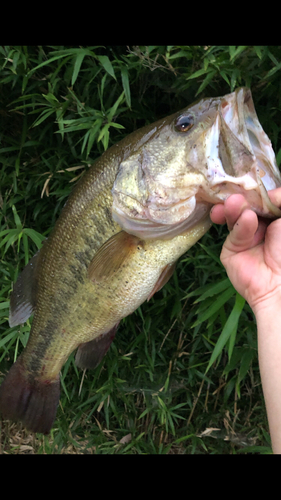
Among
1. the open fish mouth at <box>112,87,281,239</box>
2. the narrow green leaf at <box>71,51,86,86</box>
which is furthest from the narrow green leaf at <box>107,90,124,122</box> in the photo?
the open fish mouth at <box>112,87,281,239</box>

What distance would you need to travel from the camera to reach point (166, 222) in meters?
1.48

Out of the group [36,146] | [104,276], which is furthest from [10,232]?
[104,276]

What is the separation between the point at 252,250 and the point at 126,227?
23.0 inches

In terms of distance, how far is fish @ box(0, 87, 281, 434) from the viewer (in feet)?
4.34

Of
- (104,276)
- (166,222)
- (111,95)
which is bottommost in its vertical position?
(104,276)

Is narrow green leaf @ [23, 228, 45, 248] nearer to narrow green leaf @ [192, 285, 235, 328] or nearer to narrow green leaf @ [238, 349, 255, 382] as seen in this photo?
narrow green leaf @ [192, 285, 235, 328]

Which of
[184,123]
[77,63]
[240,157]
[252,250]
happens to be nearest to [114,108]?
[77,63]

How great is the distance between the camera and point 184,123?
1.41m

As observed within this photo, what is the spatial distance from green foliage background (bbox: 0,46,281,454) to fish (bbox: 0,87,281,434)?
21.9 inches

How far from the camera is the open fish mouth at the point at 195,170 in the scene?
4.23ft
